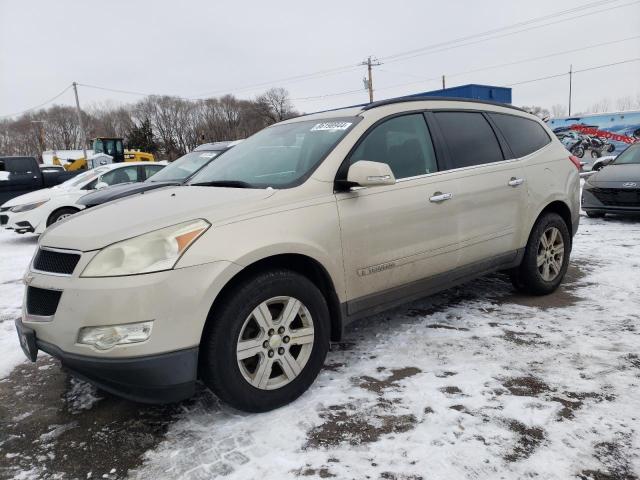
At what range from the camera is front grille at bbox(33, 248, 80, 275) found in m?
2.43

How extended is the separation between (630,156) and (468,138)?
22.7 feet

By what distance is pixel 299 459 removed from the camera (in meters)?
2.28

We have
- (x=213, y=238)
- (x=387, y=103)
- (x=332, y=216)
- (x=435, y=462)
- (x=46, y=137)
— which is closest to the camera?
(x=435, y=462)

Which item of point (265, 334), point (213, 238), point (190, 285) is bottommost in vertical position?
point (265, 334)

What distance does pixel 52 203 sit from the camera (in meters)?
8.98

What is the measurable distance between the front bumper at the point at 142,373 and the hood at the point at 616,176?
26.7 ft

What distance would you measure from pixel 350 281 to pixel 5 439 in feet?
6.87

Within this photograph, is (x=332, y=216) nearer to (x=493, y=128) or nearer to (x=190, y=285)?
(x=190, y=285)

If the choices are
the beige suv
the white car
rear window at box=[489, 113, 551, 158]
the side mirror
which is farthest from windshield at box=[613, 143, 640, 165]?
the white car

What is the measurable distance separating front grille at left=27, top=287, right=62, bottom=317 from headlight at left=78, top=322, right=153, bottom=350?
11.4 inches

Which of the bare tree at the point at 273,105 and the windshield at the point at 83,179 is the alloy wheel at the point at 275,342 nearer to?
the windshield at the point at 83,179

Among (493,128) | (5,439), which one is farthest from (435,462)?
(493,128)

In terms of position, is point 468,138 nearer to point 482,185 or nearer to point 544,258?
→ point 482,185

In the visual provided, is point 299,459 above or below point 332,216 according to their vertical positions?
below
